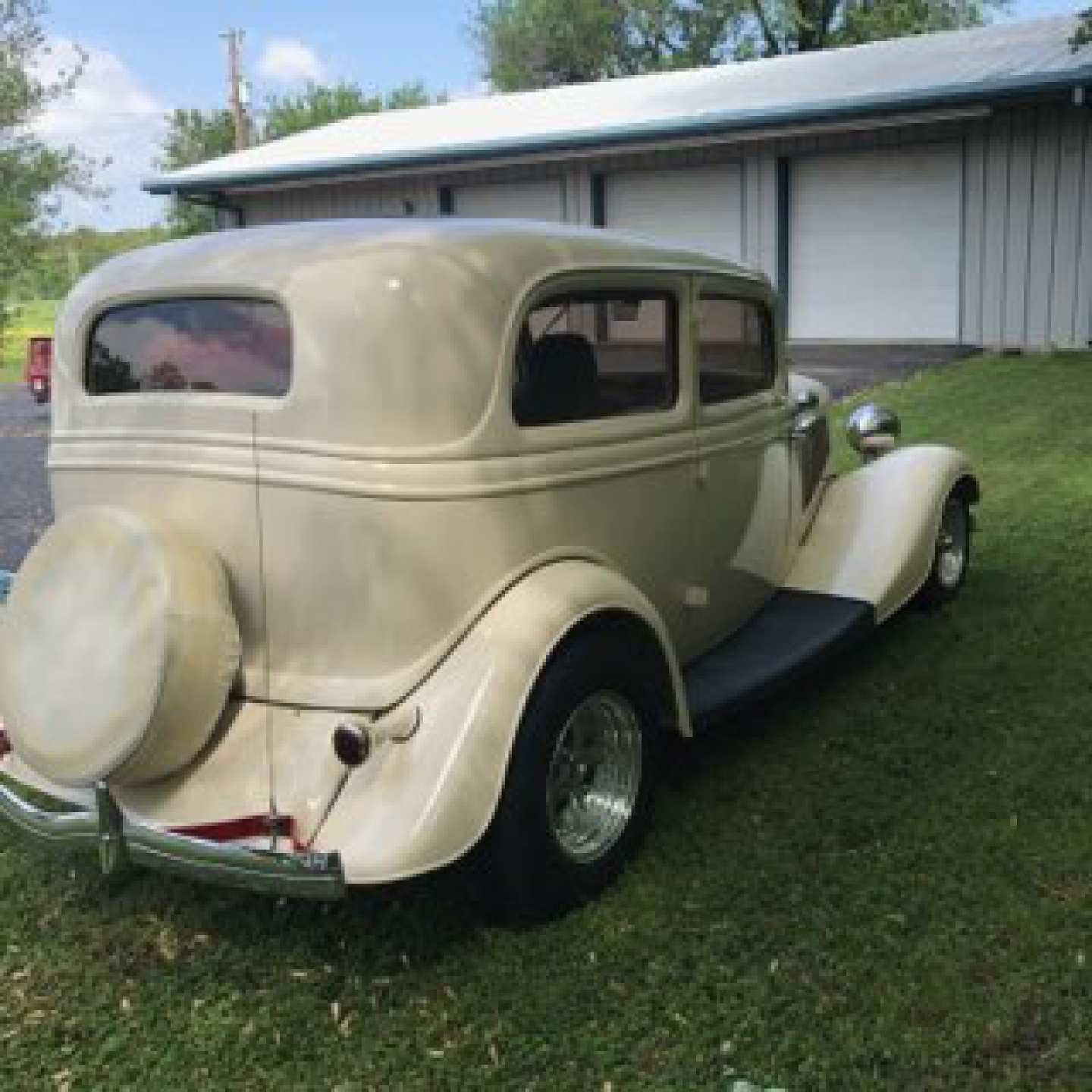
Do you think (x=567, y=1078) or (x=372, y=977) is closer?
(x=567, y=1078)

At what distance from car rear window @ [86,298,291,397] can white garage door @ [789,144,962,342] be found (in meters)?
14.3

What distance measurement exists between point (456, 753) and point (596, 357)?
1.39 metres

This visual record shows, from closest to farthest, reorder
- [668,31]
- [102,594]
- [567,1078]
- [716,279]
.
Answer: [567,1078], [102,594], [716,279], [668,31]

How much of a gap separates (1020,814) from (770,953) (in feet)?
3.68

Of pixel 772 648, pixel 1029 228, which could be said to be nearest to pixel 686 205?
pixel 1029 228

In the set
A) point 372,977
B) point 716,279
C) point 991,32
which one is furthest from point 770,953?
point 991,32

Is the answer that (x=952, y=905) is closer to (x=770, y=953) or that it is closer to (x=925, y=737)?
(x=770, y=953)

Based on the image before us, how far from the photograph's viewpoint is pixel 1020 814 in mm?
3943

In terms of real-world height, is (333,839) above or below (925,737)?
above

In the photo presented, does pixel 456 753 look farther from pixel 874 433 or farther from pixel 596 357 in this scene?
pixel 874 433

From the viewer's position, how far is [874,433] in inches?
245

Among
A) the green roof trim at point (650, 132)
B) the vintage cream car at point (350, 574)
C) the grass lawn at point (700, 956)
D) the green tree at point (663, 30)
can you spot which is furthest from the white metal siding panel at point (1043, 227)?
the green tree at point (663, 30)

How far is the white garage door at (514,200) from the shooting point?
1977 centimetres

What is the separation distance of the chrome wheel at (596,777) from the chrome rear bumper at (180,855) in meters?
0.77
